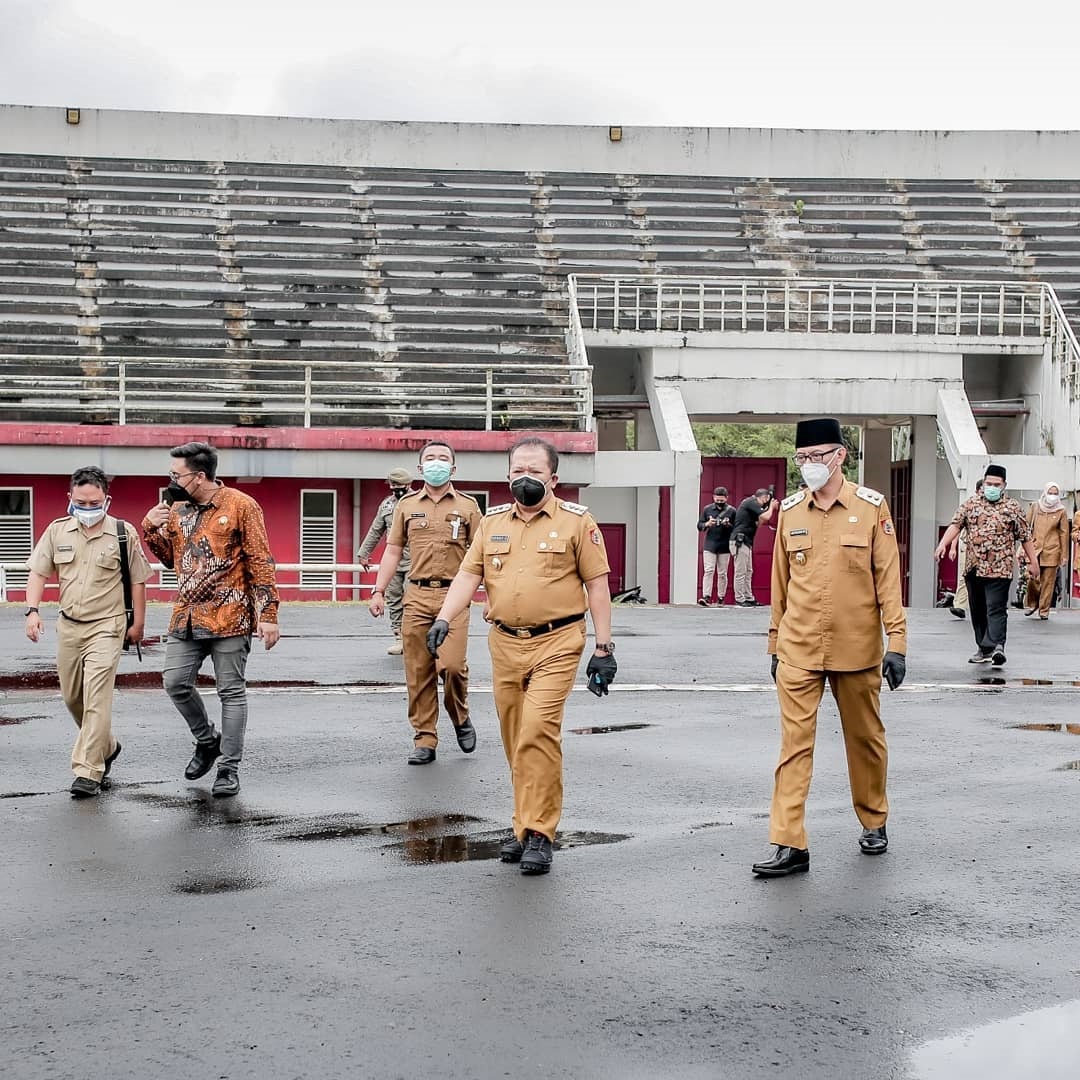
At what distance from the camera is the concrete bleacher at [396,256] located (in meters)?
28.2

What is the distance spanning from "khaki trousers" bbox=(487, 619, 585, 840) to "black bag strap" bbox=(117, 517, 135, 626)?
8.59 feet

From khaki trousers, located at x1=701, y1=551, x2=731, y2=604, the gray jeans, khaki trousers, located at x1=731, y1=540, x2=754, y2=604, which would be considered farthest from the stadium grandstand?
the gray jeans

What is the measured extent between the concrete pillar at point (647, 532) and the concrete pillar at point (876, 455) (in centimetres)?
664

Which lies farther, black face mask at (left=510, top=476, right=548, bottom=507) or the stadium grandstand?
the stadium grandstand

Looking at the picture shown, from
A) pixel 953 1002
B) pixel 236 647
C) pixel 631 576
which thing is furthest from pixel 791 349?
pixel 953 1002

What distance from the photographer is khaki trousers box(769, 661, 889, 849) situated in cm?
692

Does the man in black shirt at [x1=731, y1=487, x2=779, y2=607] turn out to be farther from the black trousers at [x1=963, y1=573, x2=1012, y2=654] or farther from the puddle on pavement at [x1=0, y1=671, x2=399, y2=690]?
the puddle on pavement at [x1=0, y1=671, x2=399, y2=690]

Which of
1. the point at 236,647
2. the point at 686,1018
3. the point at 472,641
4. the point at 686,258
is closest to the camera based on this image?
the point at 686,1018

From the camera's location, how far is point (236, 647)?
8.75m

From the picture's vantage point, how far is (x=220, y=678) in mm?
8805

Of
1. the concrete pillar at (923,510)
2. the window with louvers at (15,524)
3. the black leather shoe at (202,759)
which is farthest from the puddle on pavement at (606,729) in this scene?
the concrete pillar at (923,510)

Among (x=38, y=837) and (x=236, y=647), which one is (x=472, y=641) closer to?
(x=236, y=647)

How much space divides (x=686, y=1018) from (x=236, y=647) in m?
4.30

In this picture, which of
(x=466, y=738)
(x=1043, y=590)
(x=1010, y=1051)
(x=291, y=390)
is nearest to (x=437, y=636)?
(x=466, y=738)
